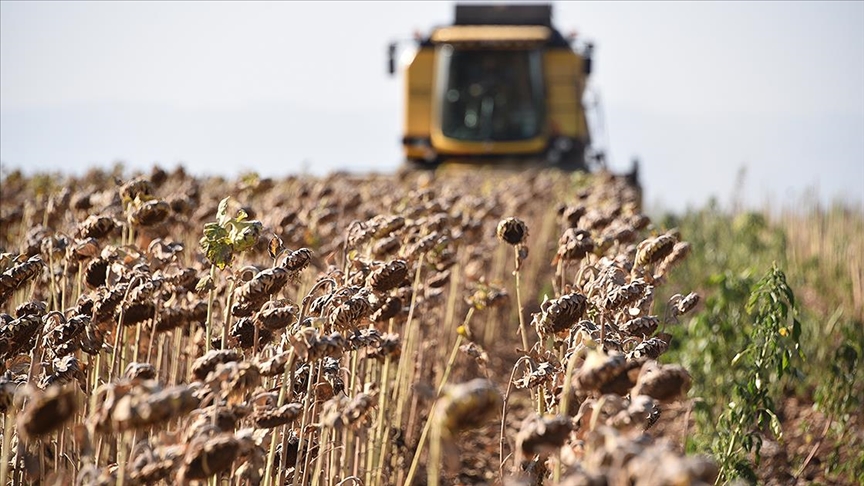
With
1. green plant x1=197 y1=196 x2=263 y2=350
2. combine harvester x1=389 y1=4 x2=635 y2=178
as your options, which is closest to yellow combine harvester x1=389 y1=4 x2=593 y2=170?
combine harvester x1=389 y1=4 x2=635 y2=178

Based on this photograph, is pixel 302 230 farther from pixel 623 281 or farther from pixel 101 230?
pixel 623 281

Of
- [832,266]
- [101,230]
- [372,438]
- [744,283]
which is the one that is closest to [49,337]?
[101,230]

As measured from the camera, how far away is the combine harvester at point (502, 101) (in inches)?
607

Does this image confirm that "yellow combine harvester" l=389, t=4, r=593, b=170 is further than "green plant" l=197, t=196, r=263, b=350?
Yes

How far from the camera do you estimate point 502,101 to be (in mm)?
15672

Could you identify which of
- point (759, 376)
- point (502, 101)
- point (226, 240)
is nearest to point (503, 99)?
point (502, 101)

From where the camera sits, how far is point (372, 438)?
3564 millimetres

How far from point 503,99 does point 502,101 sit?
33mm

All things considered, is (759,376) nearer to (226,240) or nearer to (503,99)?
(226,240)

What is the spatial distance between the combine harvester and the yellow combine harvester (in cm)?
1

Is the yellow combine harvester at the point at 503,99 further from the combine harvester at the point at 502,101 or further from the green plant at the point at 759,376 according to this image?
the green plant at the point at 759,376

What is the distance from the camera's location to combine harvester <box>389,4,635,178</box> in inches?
607

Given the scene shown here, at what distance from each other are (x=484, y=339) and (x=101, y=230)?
4310 millimetres

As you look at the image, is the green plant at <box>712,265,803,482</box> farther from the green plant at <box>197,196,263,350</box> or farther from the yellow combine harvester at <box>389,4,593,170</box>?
the yellow combine harvester at <box>389,4,593,170</box>
